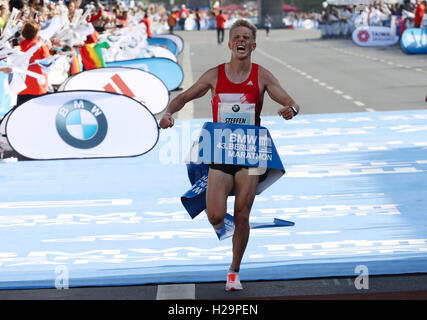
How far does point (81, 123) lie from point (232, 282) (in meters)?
6.58

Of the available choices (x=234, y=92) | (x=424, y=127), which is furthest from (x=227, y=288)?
(x=424, y=127)

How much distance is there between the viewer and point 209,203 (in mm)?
6824

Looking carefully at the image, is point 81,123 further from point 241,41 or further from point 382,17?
point 382,17

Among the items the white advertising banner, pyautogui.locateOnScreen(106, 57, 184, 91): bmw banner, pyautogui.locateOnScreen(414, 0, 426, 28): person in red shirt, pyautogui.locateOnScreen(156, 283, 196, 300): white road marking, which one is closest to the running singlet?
pyautogui.locateOnScreen(156, 283, 196, 300): white road marking

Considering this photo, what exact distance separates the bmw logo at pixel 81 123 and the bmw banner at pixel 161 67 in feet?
23.3

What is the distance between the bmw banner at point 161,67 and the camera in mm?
20562

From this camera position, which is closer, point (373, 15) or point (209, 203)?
point (209, 203)

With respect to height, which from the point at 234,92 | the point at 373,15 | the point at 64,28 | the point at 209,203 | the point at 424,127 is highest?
the point at 234,92

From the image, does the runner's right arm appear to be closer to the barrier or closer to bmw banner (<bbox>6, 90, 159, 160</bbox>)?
bmw banner (<bbox>6, 90, 159, 160</bbox>)

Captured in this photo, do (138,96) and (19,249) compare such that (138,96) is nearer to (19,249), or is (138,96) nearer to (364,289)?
(19,249)

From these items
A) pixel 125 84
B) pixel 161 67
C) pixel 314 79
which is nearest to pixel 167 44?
pixel 314 79

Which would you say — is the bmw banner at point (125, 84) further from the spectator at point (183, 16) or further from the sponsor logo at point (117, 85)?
the spectator at point (183, 16)
